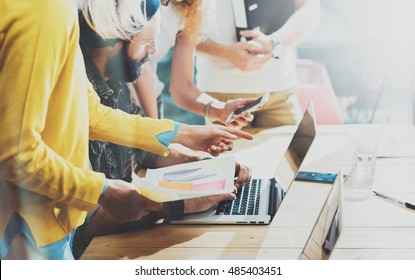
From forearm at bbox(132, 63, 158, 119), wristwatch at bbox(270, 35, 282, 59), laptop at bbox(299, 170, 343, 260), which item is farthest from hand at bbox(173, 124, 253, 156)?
laptop at bbox(299, 170, 343, 260)

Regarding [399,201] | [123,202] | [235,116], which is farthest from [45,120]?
[399,201]

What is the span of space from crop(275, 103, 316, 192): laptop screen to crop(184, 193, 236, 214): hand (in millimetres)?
198

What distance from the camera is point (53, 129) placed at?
137 centimetres

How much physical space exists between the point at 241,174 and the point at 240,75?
39 cm

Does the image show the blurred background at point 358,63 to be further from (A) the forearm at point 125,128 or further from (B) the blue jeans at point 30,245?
(B) the blue jeans at point 30,245

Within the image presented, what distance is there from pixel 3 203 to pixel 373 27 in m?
1.39

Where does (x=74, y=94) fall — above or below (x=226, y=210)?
above

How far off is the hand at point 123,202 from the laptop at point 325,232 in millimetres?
459

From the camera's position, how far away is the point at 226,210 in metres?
1.58

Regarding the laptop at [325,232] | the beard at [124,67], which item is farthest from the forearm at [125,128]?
the laptop at [325,232]

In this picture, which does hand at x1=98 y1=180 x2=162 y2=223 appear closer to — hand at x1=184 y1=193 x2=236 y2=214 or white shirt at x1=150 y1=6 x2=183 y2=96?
hand at x1=184 y1=193 x2=236 y2=214

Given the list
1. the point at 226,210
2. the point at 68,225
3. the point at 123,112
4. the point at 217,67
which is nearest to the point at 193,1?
the point at 217,67
